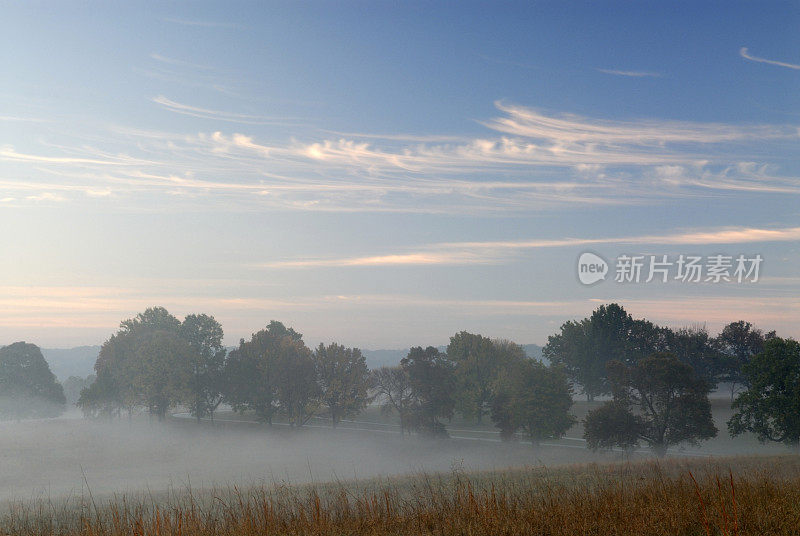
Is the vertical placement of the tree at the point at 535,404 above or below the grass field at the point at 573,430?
Result: above

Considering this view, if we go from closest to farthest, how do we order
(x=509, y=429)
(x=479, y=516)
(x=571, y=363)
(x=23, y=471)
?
(x=479, y=516) < (x=23, y=471) < (x=509, y=429) < (x=571, y=363)

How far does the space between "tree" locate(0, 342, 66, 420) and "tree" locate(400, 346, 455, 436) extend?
66.7 metres

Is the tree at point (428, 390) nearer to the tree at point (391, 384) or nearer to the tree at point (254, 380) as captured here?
the tree at point (391, 384)

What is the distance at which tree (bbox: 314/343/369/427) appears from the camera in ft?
290

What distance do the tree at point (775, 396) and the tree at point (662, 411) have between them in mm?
3177

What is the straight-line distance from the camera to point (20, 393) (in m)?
A: 108

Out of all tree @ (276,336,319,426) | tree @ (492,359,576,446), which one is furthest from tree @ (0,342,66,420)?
tree @ (492,359,576,446)

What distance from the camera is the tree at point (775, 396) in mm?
57250

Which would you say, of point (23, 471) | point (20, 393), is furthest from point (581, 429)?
point (20, 393)

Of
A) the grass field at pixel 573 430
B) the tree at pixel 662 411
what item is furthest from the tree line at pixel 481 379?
the grass field at pixel 573 430

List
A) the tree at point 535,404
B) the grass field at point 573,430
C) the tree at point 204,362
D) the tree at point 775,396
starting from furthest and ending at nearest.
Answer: the tree at point 204,362 → the grass field at point 573,430 → the tree at point 535,404 → the tree at point 775,396

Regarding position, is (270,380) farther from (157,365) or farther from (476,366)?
(476,366)

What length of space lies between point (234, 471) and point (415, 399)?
31.4 meters

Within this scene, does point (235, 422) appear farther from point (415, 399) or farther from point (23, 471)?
point (23, 471)
